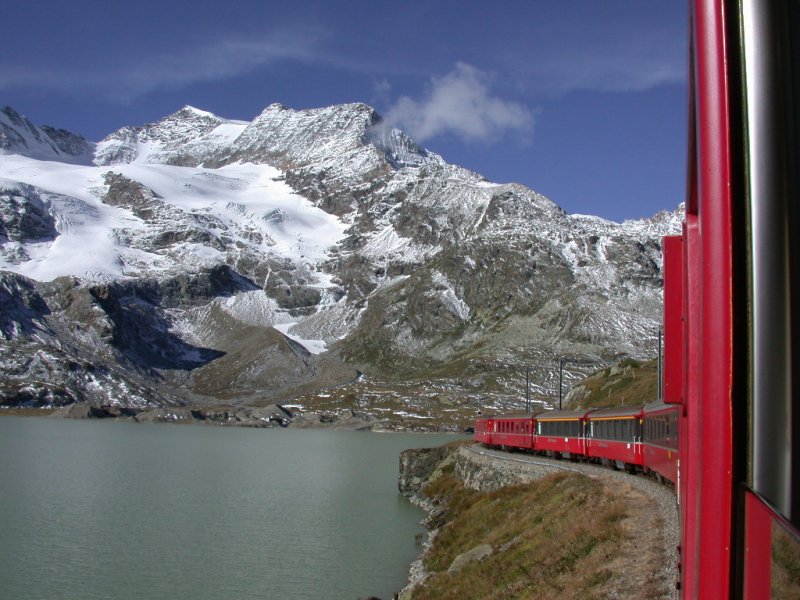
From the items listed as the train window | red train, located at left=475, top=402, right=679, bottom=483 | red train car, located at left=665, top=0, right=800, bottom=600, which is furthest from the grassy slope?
the train window

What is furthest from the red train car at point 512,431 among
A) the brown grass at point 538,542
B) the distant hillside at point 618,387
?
the brown grass at point 538,542

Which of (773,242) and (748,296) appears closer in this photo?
(773,242)

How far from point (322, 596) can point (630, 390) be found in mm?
67701

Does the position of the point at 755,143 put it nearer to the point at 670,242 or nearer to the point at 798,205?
the point at 798,205

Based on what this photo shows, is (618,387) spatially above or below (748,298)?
above

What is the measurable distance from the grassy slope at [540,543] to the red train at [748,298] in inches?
533

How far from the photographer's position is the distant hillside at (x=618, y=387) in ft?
293

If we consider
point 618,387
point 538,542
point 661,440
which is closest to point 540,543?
point 538,542

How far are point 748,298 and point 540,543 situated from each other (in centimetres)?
2379

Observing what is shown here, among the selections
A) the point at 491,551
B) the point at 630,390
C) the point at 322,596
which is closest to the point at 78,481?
the point at 322,596

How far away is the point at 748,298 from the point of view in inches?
97.7

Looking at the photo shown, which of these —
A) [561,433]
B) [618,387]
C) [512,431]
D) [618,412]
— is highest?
[618,387]

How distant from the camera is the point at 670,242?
5410 millimetres

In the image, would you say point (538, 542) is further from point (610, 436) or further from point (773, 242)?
point (773, 242)
